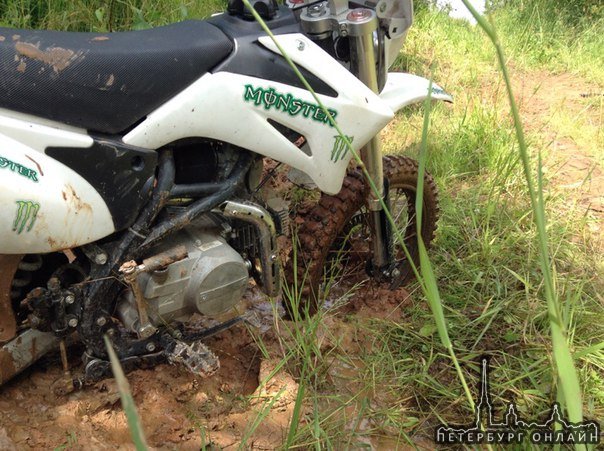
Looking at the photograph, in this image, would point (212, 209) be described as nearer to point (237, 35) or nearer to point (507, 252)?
point (237, 35)

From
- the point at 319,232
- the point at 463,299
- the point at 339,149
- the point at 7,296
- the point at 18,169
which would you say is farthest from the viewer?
the point at 463,299

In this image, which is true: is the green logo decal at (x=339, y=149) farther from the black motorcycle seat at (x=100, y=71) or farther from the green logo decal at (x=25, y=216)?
the green logo decal at (x=25, y=216)

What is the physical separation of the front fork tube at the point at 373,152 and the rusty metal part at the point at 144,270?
56 centimetres

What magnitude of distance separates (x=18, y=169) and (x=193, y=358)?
0.73 metres

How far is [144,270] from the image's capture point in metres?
1.76

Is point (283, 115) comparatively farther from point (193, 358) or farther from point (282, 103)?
point (193, 358)

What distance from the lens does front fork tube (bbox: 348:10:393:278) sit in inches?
74.9

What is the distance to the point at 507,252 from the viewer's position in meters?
2.72

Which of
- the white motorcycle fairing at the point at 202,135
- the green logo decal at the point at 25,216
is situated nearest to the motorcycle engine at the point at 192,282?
the white motorcycle fairing at the point at 202,135

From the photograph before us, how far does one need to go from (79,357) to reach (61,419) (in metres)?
0.24

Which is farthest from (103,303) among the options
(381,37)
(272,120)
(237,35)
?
(381,37)

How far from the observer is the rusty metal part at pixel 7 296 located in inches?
67.4

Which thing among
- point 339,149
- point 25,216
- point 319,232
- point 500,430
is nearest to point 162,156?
point 25,216

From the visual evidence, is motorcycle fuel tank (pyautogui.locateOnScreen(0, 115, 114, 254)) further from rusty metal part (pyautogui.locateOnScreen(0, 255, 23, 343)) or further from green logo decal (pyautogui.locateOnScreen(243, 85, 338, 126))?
green logo decal (pyautogui.locateOnScreen(243, 85, 338, 126))
